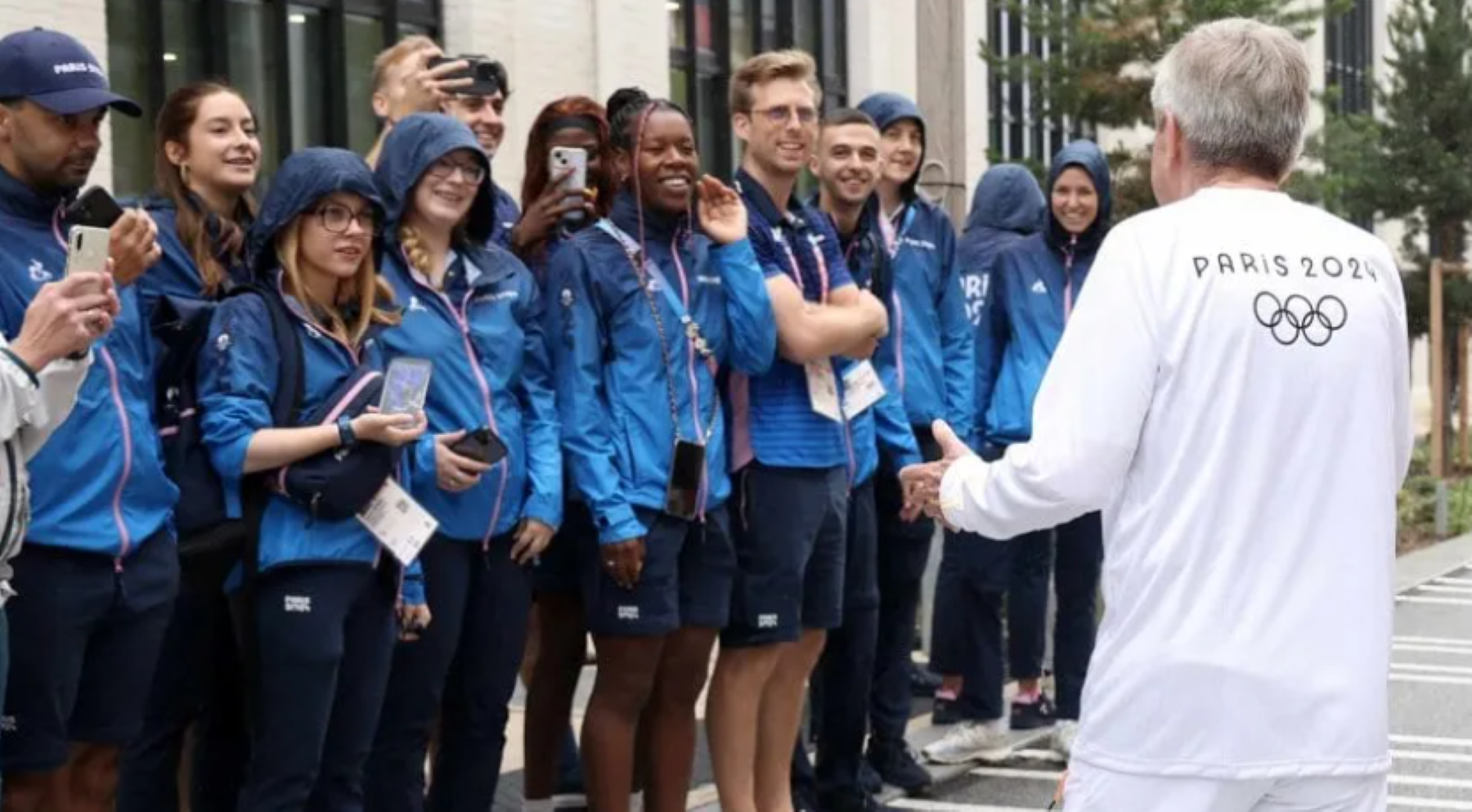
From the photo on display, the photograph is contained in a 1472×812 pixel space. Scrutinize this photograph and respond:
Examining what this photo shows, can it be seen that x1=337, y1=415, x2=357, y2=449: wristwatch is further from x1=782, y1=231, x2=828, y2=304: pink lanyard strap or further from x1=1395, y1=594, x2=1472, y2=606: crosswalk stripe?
x1=1395, y1=594, x2=1472, y2=606: crosswalk stripe

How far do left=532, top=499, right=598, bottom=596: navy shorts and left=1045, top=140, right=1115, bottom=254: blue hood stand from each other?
9.11 ft

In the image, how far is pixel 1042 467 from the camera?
3871 millimetres

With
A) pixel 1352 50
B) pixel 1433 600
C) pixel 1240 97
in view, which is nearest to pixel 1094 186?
pixel 1240 97

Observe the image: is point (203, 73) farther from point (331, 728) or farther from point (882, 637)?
point (331, 728)

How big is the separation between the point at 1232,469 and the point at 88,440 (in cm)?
257

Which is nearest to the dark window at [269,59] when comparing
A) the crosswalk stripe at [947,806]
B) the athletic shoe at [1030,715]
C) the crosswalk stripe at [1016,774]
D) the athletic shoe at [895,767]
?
the athletic shoe at [1030,715]

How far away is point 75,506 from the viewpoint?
5125mm

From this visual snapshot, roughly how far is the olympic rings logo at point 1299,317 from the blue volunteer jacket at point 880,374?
11.8 ft

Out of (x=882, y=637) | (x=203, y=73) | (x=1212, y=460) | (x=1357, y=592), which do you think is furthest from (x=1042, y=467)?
(x=203, y=73)

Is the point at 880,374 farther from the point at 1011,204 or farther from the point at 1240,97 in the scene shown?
the point at 1240,97


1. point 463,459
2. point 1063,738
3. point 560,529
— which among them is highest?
point 463,459

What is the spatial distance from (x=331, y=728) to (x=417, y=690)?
1.07ft

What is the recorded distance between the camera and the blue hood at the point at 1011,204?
31.8ft

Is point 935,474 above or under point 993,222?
under
